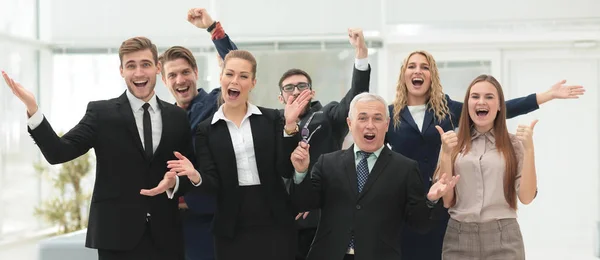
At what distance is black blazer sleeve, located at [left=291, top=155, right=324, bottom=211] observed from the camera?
3193 mm

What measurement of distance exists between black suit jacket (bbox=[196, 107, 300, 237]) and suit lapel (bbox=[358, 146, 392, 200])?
13.6 inches

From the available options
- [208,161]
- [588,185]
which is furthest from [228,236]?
[588,185]

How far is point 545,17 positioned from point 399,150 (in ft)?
17.1

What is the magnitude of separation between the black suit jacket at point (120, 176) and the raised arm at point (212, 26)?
889 millimetres

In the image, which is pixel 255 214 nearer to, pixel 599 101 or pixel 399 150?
pixel 399 150

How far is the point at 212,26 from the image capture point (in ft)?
13.2

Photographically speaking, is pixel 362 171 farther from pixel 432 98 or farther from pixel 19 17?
pixel 19 17

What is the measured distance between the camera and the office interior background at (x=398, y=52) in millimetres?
8289

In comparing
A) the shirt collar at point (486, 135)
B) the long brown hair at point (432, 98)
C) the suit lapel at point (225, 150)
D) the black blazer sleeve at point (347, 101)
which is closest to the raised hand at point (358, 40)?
the black blazer sleeve at point (347, 101)

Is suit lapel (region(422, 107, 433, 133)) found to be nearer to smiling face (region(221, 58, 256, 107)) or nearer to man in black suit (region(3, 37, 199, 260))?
smiling face (region(221, 58, 256, 107))

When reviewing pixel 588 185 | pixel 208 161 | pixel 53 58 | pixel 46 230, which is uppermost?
pixel 53 58

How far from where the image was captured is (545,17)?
27.1ft

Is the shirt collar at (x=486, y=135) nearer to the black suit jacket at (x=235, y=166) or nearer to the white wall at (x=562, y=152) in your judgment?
A: the black suit jacket at (x=235, y=166)

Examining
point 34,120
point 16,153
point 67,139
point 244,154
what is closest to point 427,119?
point 244,154
